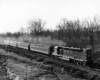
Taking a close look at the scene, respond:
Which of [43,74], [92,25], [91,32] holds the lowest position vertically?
[43,74]

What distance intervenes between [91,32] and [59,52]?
73.5 ft

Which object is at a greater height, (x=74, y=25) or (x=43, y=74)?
A: (x=74, y=25)

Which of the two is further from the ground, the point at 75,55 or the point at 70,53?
the point at 70,53

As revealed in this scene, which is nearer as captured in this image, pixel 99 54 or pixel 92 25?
pixel 99 54

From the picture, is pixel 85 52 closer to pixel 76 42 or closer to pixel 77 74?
pixel 77 74

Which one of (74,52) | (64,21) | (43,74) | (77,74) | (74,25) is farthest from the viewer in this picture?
(64,21)

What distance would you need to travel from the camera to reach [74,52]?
2514cm

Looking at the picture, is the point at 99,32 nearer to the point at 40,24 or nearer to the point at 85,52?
the point at 85,52

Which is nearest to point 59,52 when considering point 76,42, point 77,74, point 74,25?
point 77,74

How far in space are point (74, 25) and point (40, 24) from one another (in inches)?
1548

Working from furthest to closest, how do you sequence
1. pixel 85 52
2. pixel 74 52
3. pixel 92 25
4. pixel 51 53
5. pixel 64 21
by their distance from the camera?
pixel 64 21
pixel 92 25
pixel 51 53
pixel 74 52
pixel 85 52

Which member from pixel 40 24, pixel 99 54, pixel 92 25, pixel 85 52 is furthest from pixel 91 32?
pixel 40 24

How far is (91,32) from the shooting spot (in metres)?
45.5

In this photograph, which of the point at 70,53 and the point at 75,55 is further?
the point at 70,53
